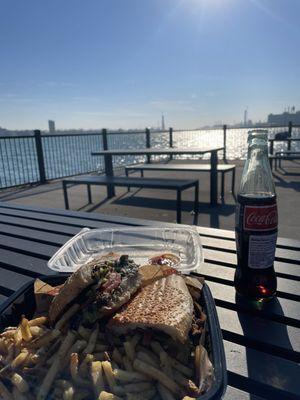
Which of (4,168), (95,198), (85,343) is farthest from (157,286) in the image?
(4,168)

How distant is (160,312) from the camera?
0.88 m

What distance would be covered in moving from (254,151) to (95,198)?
6182mm

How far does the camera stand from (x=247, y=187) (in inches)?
53.2

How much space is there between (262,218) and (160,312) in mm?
578

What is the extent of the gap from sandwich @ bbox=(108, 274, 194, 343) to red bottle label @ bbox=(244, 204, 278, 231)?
15.3 inches

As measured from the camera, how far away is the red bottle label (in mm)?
1203

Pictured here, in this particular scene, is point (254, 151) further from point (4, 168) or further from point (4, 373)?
point (4, 168)

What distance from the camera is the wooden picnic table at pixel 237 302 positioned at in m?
0.91

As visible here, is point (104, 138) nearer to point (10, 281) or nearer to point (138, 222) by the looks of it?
point (138, 222)

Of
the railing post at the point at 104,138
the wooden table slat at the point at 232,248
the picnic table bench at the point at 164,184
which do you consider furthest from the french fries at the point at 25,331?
the railing post at the point at 104,138

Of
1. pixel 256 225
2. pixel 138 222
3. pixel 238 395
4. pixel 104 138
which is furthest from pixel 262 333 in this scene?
pixel 104 138

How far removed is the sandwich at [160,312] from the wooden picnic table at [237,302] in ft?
0.82

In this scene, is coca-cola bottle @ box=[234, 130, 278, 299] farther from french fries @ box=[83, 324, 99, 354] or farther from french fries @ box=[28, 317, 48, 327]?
french fries @ box=[28, 317, 48, 327]

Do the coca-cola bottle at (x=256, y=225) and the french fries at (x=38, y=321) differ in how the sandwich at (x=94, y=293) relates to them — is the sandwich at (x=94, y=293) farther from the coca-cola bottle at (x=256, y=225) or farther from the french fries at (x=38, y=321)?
the coca-cola bottle at (x=256, y=225)
